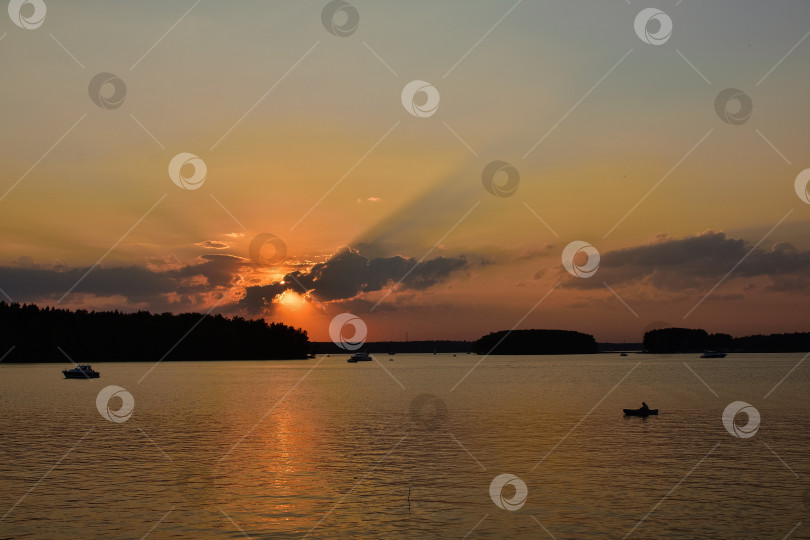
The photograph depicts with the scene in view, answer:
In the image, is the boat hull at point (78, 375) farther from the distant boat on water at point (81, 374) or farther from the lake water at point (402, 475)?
the lake water at point (402, 475)

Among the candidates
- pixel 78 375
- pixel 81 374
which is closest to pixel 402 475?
pixel 81 374

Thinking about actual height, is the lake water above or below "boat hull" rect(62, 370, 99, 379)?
below

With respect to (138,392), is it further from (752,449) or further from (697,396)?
(752,449)

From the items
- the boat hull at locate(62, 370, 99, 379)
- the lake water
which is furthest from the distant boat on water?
the lake water

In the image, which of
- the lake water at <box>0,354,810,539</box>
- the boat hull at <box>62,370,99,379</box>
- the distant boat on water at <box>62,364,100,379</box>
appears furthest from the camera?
the distant boat on water at <box>62,364,100,379</box>

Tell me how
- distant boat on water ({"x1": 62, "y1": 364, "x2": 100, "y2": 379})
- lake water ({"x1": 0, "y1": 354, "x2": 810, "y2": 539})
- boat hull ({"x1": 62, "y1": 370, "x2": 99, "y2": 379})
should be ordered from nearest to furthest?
1. lake water ({"x1": 0, "y1": 354, "x2": 810, "y2": 539})
2. boat hull ({"x1": 62, "y1": 370, "x2": 99, "y2": 379})
3. distant boat on water ({"x1": 62, "y1": 364, "x2": 100, "y2": 379})

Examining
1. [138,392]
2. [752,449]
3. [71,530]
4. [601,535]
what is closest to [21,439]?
[71,530]

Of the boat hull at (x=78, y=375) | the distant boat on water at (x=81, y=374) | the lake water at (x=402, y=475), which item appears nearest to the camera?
the lake water at (x=402, y=475)

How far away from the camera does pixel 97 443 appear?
196 feet

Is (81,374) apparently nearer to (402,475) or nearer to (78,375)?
(78,375)

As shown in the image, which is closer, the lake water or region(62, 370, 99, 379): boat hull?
the lake water

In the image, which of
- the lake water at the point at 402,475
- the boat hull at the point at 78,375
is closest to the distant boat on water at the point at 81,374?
the boat hull at the point at 78,375

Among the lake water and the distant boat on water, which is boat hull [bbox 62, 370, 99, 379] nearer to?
the distant boat on water

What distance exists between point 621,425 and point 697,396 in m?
51.7
